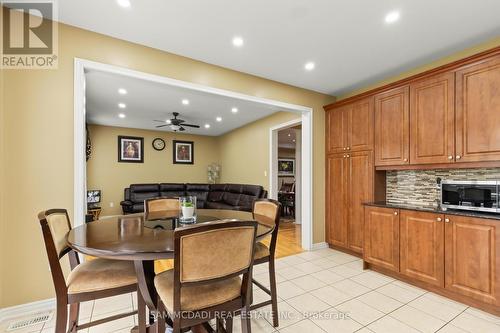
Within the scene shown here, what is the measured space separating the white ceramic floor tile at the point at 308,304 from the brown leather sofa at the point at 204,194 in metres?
2.89

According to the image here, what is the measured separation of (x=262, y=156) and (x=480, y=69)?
3966 mm

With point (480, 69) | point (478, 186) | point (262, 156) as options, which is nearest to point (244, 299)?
point (478, 186)

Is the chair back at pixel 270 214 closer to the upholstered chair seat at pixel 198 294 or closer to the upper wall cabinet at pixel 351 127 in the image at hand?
the upholstered chair seat at pixel 198 294

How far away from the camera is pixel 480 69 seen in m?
2.23

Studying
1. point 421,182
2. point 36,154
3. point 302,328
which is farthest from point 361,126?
point 36,154

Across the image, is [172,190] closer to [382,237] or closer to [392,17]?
[382,237]

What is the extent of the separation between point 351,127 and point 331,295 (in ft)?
7.64

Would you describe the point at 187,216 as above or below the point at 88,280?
above

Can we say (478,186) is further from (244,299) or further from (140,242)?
(140,242)

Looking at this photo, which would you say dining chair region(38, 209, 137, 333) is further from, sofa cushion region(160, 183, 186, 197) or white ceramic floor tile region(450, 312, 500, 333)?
sofa cushion region(160, 183, 186, 197)

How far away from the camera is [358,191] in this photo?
3.36m

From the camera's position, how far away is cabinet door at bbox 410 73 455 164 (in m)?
2.43

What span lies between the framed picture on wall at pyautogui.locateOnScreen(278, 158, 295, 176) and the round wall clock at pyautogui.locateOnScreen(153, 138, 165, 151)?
4340 mm

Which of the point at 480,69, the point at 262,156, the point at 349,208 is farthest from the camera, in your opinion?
the point at 262,156
